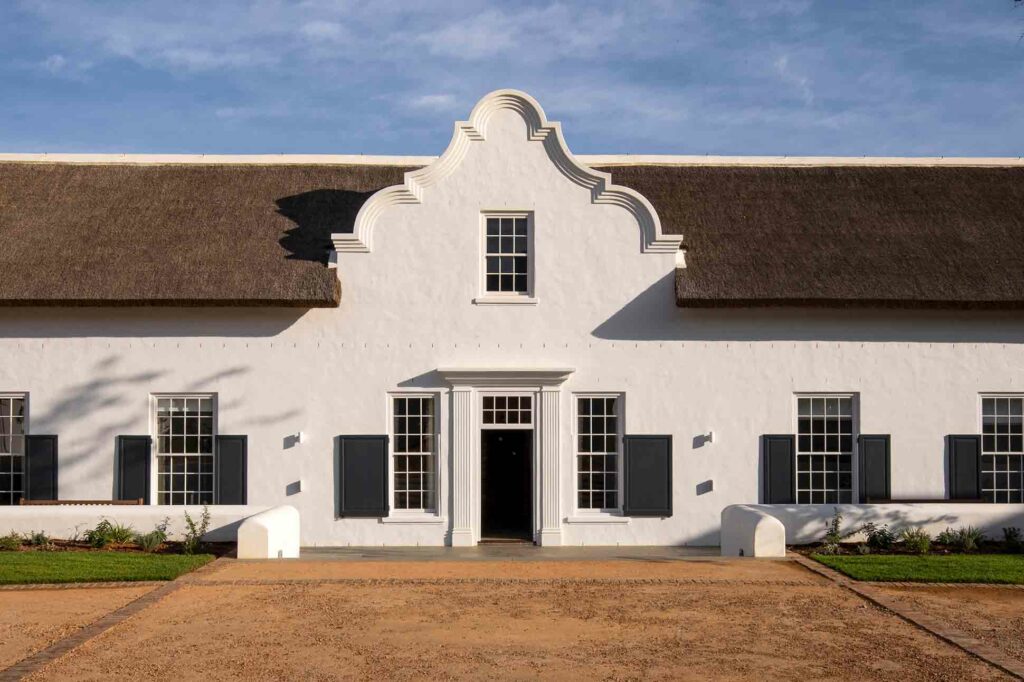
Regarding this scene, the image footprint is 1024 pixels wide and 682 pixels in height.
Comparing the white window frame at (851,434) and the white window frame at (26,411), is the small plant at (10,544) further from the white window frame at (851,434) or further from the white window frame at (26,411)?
the white window frame at (851,434)

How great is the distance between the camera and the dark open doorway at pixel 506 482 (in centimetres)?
1933

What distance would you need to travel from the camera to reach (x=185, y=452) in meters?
18.9

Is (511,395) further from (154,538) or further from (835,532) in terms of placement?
(154,538)

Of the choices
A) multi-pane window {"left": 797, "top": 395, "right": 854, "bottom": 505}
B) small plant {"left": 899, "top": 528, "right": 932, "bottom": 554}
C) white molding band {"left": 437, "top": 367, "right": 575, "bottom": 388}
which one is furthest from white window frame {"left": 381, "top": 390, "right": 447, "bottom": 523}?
small plant {"left": 899, "top": 528, "right": 932, "bottom": 554}

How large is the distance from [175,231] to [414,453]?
572 cm

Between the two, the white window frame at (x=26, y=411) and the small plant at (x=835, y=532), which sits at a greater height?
the white window frame at (x=26, y=411)

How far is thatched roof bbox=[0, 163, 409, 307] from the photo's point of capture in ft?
60.4

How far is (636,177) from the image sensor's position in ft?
69.0

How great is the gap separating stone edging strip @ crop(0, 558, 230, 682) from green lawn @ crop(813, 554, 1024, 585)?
839cm

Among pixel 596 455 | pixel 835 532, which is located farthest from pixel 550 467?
pixel 835 532

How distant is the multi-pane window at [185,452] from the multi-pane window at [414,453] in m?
3.14

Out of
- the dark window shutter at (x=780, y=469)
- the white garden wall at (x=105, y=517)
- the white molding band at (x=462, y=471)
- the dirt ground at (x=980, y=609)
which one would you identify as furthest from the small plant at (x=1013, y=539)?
the white garden wall at (x=105, y=517)

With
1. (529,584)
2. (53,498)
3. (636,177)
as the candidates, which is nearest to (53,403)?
(53,498)

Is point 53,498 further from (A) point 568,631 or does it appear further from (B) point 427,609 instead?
(A) point 568,631
